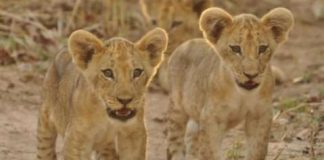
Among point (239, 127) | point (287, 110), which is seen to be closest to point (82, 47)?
point (287, 110)

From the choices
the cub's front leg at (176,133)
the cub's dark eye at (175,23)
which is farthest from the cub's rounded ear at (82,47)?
the cub's dark eye at (175,23)

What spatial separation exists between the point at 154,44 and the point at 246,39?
1.71 ft

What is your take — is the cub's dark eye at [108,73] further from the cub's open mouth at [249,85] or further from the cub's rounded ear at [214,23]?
the cub's rounded ear at [214,23]

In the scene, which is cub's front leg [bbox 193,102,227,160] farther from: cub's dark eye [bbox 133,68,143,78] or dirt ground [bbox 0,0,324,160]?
cub's dark eye [bbox 133,68,143,78]

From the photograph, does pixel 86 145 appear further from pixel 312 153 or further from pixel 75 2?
pixel 75 2

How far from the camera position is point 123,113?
21.2 feet

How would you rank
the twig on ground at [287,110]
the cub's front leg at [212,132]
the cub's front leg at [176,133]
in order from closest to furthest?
the cub's front leg at [212,132] → the cub's front leg at [176,133] → the twig on ground at [287,110]

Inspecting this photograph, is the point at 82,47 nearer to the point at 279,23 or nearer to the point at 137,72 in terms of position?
the point at 137,72

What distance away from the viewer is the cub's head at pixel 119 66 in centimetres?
648

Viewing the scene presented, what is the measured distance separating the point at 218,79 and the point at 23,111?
2.98 meters

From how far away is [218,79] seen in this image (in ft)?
24.1

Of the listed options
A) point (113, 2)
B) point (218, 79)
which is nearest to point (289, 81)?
point (113, 2)

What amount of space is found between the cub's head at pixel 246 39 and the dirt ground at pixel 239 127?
98 cm

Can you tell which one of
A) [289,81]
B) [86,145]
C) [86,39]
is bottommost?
[289,81]
